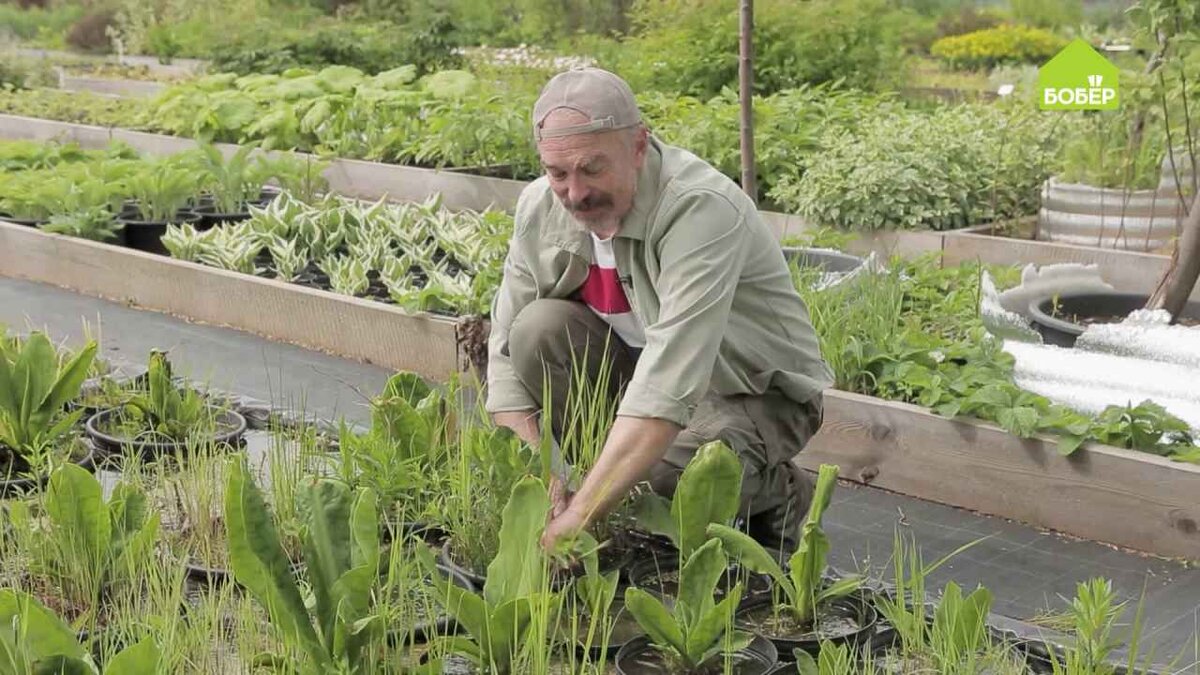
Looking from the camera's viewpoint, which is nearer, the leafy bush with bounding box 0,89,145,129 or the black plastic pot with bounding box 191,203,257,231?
the black plastic pot with bounding box 191,203,257,231

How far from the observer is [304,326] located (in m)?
5.79

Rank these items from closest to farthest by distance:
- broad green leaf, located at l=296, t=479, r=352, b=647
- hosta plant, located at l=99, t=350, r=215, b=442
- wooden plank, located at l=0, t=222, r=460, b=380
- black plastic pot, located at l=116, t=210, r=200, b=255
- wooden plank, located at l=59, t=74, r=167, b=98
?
broad green leaf, located at l=296, t=479, r=352, b=647 < hosta plant, located at l=99, t=350, r=215, b=442 < wooden plank, located at l=0, t=222, r=460, b=380 < black plastic pot, located at l=116, t=210, r=200, b=255 < wooden plank, located at l=59, t=74, r=167, b=98

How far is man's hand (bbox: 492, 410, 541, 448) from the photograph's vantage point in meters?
3.26

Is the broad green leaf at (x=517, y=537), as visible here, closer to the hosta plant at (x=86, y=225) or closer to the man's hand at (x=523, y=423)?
the man's hand at (x=523, y=423)

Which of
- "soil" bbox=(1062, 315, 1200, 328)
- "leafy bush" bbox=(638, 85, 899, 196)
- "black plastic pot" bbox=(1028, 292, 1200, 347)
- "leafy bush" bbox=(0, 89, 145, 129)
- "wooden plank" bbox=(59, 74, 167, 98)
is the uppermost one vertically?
"leafy bush" bbox=(638, 85, 899, 196)

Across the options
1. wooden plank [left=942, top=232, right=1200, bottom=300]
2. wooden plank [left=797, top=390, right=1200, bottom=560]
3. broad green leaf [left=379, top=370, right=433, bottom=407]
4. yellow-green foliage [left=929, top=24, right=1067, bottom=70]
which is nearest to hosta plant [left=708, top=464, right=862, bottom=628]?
broad green leaf [left=379, top=370, right=433, bottom=407]

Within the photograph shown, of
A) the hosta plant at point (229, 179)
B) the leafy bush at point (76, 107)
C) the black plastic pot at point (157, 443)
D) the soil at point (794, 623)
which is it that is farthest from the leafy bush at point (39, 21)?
the soil at point (794, 623)

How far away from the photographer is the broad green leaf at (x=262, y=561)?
238cm

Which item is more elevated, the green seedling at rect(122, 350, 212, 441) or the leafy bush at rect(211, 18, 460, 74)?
the green seedling at rect(122, 350, 212, 441)

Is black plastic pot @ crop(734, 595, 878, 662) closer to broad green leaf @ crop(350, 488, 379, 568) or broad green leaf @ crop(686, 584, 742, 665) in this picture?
broad green leaf @ crop(686, 584, 742, 665)

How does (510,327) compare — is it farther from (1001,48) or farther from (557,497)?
(1001,48)

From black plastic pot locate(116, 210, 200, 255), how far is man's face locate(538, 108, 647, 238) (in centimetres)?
454

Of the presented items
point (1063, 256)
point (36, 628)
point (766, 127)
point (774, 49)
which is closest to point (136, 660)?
point (36, 628)

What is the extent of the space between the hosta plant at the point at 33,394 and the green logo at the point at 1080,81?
412 cm
